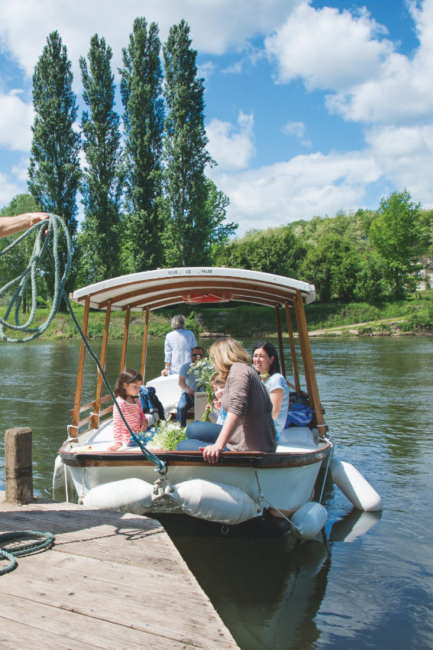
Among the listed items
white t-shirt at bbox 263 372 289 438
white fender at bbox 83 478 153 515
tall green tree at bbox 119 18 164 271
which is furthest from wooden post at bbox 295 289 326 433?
tall green tree at bbox 119 18 164 271

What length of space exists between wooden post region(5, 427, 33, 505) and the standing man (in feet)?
9.28

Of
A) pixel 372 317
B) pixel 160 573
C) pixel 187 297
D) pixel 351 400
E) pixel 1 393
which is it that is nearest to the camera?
pixel 160 573

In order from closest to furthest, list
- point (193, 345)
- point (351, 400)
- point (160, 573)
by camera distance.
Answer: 1. point (160, 573)
2. point (193, 345)
3. point (351, 400)

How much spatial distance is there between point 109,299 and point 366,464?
15.2 ft

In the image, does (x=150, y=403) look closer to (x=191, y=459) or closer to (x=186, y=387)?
(x=186, y=387)

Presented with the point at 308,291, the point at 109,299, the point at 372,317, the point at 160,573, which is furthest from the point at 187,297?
the point at 372,317

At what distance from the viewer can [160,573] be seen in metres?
3.73

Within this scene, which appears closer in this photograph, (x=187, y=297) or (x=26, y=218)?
(x=26, y=218)

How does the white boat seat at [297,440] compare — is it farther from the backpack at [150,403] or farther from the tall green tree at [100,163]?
the tall green tree at [100,163]

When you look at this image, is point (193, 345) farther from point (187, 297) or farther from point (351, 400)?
point (351, 400)

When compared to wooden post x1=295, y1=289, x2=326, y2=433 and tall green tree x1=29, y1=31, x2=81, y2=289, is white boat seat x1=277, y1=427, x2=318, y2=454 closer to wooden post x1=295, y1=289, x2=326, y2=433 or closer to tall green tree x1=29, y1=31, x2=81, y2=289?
wooden post x1=295, y1=289, x2=326, y2=433

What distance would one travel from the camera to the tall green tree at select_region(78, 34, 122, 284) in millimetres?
39031

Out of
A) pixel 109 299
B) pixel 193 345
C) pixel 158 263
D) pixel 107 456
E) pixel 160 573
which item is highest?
pixel 158 263

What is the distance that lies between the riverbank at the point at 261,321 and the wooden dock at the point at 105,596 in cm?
3302
